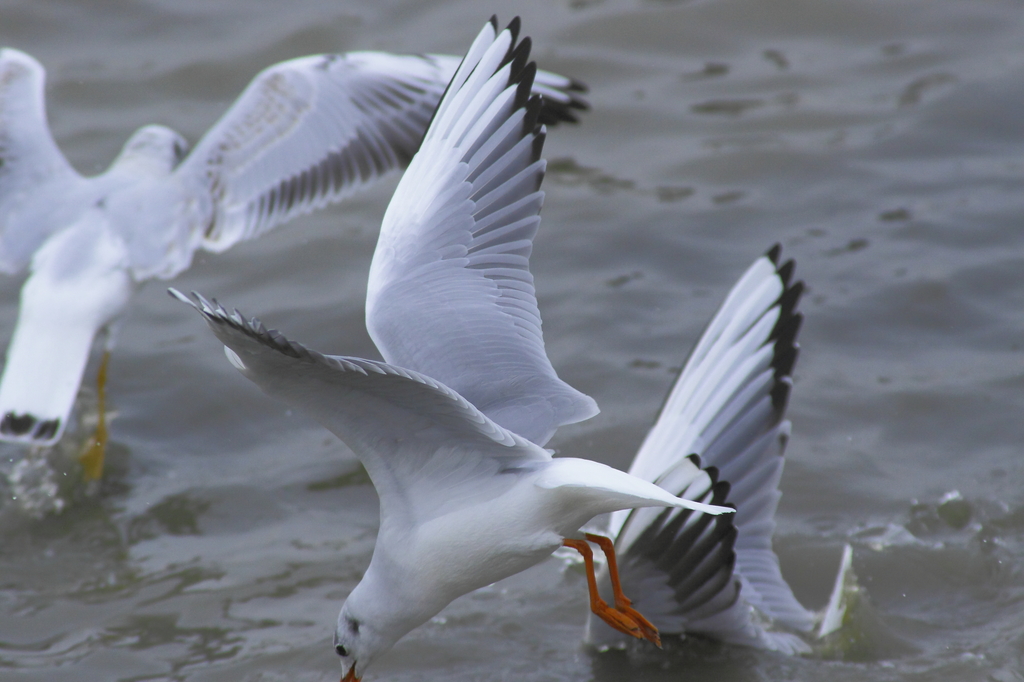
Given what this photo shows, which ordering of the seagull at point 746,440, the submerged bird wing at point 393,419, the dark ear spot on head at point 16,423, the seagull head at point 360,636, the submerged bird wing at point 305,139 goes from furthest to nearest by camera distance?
the submerged bird wing at point 305,139 < the dark ear spot on head at point 16,423 < the seagull at point 746,440 < the seagull head at point 360,636 < the submerged bird wing at point 393,419

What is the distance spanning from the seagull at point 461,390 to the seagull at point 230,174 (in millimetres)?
1743

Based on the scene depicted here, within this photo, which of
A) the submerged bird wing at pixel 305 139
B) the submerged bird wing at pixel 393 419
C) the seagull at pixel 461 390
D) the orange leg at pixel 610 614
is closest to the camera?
the submerged bird wing at pixel 393 419

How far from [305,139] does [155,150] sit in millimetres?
901

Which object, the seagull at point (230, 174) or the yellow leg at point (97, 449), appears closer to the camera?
the yellow leg at point (97, 449)

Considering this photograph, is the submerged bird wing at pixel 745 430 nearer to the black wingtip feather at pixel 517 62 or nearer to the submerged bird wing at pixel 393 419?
the submerged bird wing at pixel 393 419

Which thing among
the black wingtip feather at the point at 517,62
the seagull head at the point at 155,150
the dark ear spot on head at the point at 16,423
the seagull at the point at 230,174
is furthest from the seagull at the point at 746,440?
the seagull head at the point at 155,150

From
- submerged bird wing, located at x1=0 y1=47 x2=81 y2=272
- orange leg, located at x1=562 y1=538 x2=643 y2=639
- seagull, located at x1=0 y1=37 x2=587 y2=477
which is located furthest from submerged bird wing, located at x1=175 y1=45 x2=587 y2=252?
orange leg, located at x1=562 y1=538 x2=643 y2=639

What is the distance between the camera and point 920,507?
14.1 ft

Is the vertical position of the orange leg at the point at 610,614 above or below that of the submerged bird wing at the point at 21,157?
below

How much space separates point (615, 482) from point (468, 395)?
613 millimetres

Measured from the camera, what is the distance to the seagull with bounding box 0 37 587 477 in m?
4.97

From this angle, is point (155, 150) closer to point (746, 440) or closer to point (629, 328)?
point (629, 328)

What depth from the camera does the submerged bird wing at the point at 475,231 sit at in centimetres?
308

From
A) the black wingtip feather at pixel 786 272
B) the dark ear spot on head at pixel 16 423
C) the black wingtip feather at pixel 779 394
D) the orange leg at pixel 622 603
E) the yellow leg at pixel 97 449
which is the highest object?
the black wingtip feather at pixel 786 272
